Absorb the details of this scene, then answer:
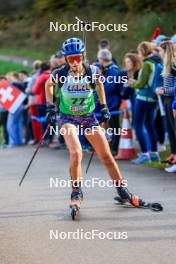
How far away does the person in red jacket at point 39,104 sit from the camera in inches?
727

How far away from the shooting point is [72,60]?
9789mm

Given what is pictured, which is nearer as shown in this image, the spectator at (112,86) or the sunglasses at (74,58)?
the sunglasses at (74,58)

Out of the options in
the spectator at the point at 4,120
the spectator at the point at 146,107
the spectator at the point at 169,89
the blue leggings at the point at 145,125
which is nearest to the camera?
the spectator at the point at 169,89

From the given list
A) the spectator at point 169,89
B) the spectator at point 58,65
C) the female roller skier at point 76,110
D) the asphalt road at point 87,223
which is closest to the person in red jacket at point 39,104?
the spectator at point 58,65

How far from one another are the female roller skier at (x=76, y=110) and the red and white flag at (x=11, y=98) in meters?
10.1

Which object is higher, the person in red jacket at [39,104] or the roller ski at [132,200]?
the person in red jacket at [39,104]

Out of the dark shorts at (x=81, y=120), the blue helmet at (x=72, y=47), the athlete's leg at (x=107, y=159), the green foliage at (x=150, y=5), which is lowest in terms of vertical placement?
the athlete's leg at (x=107, y=159)

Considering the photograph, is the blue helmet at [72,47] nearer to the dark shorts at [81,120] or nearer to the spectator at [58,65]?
the dark shorts at [81,120]

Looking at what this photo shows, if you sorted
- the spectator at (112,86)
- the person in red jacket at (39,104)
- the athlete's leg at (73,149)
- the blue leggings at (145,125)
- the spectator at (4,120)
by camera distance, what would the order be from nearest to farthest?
the athlete's leg at (73,149) → the blue leggings at (145,125) → the spectator at (112,86) → the person in red jacket at (39,104) → the spectator at (4,120)

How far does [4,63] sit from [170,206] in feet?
126

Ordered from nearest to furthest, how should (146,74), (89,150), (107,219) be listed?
(107,219)
(146,74)
(89,150)

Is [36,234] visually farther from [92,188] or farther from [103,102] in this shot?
[92,188]

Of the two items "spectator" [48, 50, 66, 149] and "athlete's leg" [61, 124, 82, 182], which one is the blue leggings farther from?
"athlete's leg" [61, 124, 82, 182]

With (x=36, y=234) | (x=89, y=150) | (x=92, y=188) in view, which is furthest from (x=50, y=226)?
(x=89, y=150)
